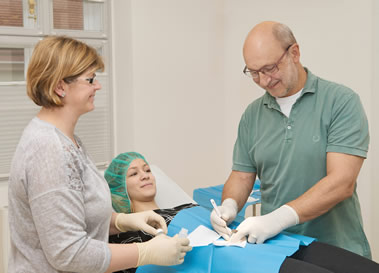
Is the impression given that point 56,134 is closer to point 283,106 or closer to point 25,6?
point 283,106

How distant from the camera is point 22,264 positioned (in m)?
1.19

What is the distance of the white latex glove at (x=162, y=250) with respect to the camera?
4.22 ft

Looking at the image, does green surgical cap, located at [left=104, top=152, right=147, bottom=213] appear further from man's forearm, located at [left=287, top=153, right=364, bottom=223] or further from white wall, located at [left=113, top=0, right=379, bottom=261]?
man's forearm, located at [left=287, top=153, right=364, bottom=223]

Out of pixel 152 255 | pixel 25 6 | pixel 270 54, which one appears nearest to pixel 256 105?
→ pixel 270 54

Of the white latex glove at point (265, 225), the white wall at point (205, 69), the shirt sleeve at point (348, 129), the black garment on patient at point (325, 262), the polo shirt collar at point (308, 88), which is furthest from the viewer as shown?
the white wall at point (205, 69)

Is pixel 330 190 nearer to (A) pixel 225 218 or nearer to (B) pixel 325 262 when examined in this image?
(B) pixel 325 262

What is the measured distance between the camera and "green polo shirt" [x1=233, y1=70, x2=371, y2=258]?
164 cm

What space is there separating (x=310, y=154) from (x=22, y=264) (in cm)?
107

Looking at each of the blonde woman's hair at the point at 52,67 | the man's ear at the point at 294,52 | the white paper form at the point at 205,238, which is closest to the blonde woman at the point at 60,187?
the blonde woman's hair at the point at 52,67

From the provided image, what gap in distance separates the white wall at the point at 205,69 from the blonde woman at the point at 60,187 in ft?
5.74

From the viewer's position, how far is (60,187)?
1112mm

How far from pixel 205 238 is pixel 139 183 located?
0.77 m

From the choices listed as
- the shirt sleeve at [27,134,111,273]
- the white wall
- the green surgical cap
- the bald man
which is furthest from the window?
the shirt sleeve at [27,134,111,273]

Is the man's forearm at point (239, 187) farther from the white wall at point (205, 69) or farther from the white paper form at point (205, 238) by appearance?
the white wall at point (205, 69)
